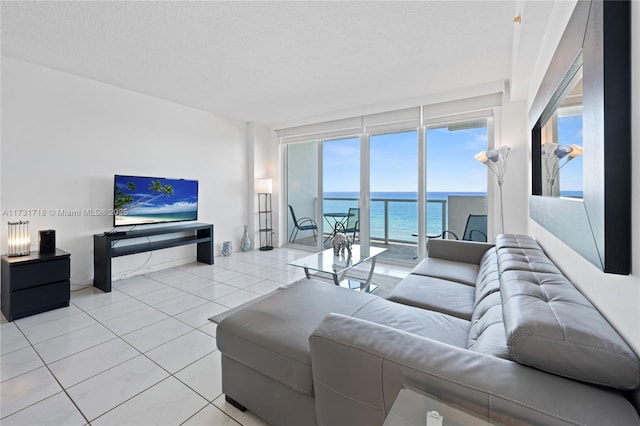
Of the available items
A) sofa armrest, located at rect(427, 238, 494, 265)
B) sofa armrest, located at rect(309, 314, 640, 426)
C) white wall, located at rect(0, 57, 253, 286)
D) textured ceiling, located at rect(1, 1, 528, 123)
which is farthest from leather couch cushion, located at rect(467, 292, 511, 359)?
white wall, located at rect(0, 57, 253, 286)

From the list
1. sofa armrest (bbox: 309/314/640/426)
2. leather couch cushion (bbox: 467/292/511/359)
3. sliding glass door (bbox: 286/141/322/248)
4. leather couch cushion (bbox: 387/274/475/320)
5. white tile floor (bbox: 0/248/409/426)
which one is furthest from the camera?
Result: sliding glass door (bbox: 286/141/322/248)

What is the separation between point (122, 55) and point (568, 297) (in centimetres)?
401

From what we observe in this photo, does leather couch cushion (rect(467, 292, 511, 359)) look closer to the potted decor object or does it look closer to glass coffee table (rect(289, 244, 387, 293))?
glass coffee table (rect(289, 244, 387, 293))

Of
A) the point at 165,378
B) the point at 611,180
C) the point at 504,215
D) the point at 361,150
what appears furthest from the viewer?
the point at 361,150

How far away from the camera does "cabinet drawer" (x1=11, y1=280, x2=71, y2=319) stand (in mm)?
2662

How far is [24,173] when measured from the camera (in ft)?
10.3

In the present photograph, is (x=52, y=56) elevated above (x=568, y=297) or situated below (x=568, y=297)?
above

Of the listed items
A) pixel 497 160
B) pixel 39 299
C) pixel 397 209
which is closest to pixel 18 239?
pixel 39 299

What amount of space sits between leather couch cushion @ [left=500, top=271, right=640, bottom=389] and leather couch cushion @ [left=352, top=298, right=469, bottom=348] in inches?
19.4

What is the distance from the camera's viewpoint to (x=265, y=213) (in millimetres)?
6086

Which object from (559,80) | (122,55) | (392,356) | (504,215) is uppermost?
(122,55)

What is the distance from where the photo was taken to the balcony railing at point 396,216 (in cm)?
451

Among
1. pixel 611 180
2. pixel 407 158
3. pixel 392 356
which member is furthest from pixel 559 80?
pixel 407 158

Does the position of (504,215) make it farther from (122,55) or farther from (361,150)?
(122,55)
